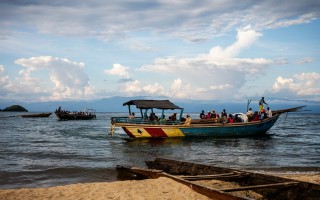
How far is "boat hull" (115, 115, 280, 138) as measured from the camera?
25438 millimetres

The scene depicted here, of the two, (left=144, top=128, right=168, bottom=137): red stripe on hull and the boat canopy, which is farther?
the boat canopy

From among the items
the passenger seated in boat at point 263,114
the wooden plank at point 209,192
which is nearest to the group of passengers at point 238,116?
the passenger seated in boat at point 263,114

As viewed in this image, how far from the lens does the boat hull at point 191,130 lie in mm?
25438

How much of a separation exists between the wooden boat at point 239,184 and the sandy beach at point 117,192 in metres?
0.24

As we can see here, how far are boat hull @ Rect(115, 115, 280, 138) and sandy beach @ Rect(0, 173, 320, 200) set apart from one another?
53.8ft

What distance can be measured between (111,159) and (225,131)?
1265 cm

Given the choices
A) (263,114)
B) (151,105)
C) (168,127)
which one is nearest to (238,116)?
(263,114)

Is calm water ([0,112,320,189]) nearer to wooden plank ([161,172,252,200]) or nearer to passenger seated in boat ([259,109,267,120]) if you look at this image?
wooden plank ([161,172,252,200])

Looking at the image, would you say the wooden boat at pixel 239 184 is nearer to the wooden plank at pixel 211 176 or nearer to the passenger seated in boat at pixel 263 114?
the wooden plank at pixel 211 176

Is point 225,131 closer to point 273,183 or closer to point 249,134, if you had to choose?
point 249,134

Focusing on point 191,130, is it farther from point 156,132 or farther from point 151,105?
point 151,105

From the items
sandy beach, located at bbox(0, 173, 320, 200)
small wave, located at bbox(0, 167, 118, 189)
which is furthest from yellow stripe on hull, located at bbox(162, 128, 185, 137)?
sandy beach, located at bbox(0, 173, 320, 200)

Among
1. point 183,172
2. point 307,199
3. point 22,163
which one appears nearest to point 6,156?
point 22,163

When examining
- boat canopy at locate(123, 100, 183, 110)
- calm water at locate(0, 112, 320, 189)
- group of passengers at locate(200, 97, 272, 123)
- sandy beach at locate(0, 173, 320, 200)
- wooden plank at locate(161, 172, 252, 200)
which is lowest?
calm water at locate(0, 112, 320, 189)
